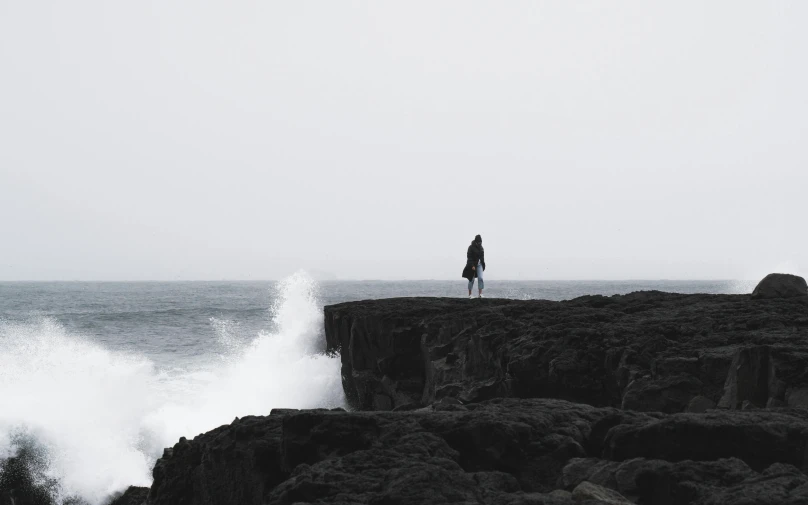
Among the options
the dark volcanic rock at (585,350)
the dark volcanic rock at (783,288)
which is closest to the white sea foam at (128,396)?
the dark volcanic rock at (585,350)

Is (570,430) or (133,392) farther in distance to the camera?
(133,392)

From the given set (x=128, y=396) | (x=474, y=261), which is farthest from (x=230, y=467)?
(x=128, y=396)

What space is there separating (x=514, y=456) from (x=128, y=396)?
1410cm

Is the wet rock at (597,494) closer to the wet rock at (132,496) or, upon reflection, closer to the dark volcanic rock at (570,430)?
the dark volcanic rock at (570,430)

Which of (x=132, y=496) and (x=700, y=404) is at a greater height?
(x=700, y=404)

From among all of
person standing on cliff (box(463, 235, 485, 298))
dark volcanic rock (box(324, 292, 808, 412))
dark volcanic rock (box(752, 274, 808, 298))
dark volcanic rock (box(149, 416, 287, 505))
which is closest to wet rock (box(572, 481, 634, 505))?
dark volcanic rock (box(149, 416, 287, 505))

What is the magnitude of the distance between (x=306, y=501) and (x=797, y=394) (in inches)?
170

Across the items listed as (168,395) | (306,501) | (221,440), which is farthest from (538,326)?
(168,395)

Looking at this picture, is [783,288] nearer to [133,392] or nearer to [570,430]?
[570,430]

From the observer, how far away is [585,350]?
26.2ft

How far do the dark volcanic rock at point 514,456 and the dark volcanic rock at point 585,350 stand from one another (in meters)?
1.88

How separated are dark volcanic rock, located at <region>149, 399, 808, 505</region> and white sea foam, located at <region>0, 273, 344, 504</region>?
9061 millimetres

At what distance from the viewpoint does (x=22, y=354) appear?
20.5 metres

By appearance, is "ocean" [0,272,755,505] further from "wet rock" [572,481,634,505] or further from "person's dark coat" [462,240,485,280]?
"wet rock" [572,481,634,505]
